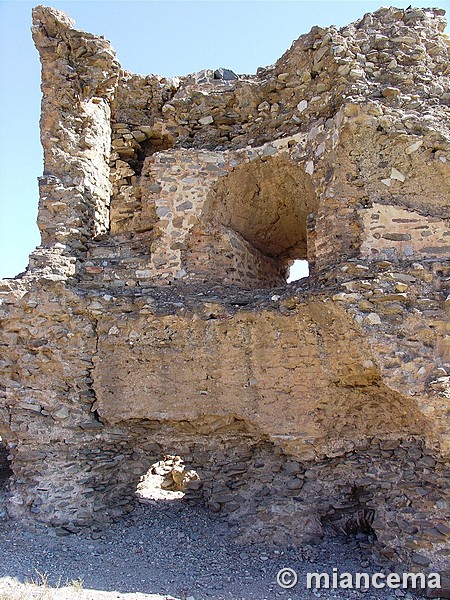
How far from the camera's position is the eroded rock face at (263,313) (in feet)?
18.5

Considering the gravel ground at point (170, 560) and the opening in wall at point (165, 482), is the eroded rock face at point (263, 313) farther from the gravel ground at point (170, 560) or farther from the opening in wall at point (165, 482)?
the opening in wall at point (165, 482)

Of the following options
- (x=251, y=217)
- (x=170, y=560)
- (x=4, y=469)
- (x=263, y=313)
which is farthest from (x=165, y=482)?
(x=251, y=217)

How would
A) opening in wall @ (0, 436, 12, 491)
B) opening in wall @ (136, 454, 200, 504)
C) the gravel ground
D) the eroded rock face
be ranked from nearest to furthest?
the gravel ground → the eroded rock face → opening in wall @ (0, 436, 12, 491) → opening in wall @ (136, 454, 200, 504)

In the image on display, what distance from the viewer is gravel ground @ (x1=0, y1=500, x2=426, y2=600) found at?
16.6 feet

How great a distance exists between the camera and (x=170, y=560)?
18.8 feet

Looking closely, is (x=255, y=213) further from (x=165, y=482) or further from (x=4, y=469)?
(x=4, y=469)

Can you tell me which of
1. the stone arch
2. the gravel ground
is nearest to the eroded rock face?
the stone arch

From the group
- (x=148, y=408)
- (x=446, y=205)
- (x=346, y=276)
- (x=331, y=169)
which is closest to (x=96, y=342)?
(x=148, y=408)

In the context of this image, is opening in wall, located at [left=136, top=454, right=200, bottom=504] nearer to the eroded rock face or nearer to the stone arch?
the eroded rock face

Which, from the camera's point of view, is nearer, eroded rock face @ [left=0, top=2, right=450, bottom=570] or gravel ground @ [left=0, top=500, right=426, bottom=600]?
gravel ground @ [left=0, top=500, right=426, bottom=600]

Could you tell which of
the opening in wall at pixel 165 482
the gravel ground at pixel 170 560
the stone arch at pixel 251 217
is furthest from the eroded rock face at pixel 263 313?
the opening in wall at pixel 165 482

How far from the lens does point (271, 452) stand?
20.9ft

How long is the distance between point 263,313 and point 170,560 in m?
2.95

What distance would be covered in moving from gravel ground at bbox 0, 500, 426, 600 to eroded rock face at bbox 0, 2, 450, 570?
225mm
